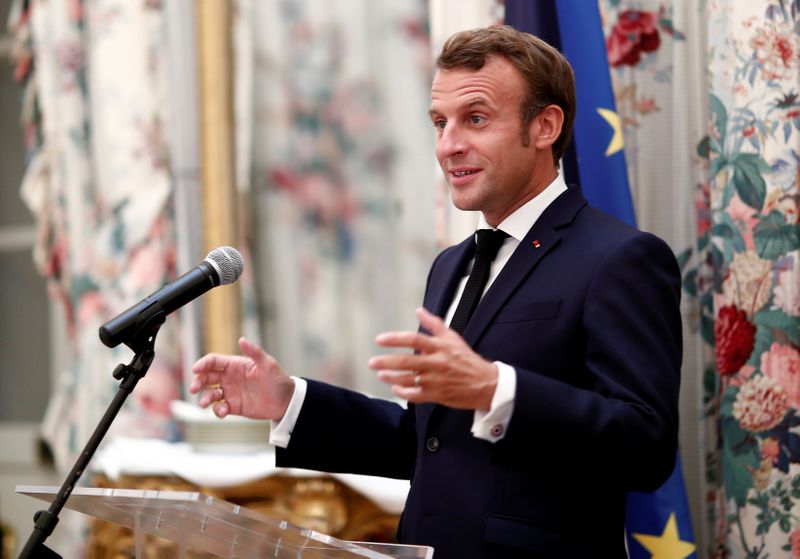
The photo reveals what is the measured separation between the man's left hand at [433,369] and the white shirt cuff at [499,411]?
44 mm

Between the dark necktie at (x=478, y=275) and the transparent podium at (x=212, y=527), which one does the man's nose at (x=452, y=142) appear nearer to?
the dark necktie at (x=478, y=275)

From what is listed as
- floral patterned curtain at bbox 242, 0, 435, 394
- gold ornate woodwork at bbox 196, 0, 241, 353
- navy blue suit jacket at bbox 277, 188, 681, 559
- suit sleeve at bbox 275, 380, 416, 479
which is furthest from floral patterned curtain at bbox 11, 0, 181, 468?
navy blue suit jacket at bbox 277, 188, 681, 559

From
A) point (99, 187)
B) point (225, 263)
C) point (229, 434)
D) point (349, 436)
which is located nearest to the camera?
point (225, 263)

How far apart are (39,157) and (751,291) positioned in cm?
231

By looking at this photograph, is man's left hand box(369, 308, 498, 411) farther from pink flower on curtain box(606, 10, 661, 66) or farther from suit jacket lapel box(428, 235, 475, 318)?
pink flower on curtain box(606, 10, 661, 66)

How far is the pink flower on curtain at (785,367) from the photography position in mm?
1873

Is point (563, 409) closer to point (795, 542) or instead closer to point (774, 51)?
point (795, 542)

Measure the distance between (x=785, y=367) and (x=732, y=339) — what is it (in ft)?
0.34

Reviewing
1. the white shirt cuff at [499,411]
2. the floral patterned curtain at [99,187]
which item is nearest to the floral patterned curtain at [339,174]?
the floral patterned curtain at [99,187]

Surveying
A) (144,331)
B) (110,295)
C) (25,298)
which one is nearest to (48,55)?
(110,295)

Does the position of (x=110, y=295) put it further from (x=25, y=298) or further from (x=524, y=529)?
(x=524, y=529)

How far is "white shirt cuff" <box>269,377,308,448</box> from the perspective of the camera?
1.67m

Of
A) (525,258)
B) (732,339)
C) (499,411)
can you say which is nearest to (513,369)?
(499,411)

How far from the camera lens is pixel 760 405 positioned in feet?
6.25
